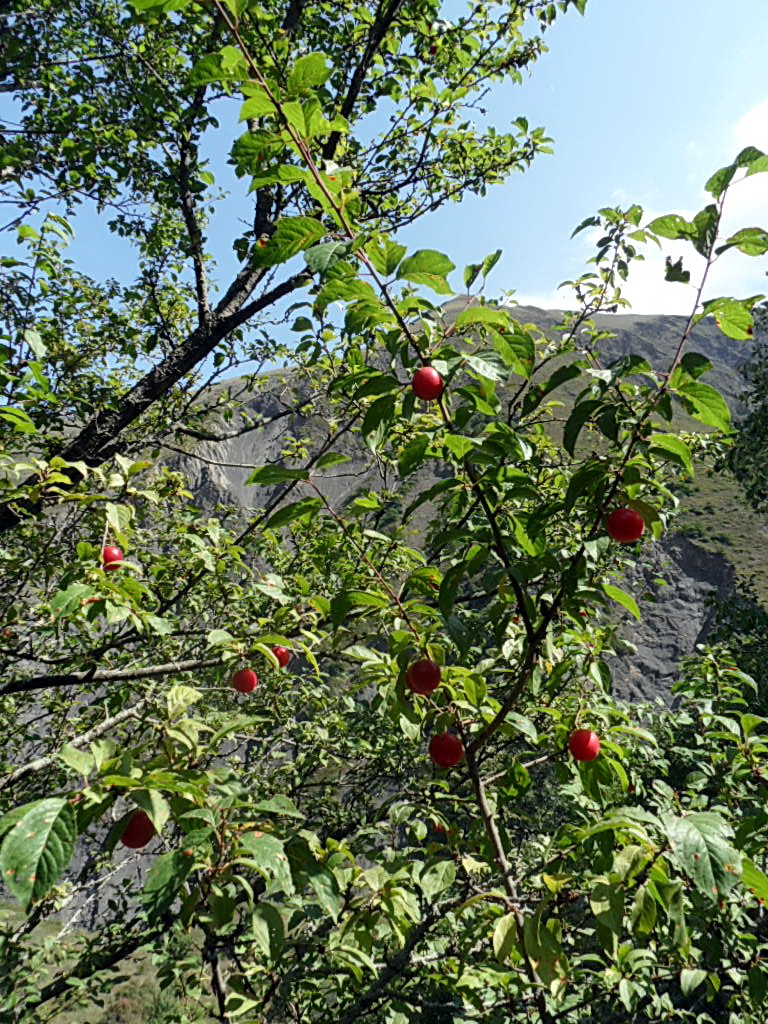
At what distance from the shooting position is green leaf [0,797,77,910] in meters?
1.10

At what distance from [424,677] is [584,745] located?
597 mm

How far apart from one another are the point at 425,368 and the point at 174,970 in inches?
158

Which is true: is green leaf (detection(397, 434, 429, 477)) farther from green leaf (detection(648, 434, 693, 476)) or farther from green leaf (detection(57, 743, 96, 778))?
green leaf (detection(57, 743, 96, 778))

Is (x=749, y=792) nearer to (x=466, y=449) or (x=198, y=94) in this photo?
(x=466, y=449)

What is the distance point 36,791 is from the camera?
524 cm

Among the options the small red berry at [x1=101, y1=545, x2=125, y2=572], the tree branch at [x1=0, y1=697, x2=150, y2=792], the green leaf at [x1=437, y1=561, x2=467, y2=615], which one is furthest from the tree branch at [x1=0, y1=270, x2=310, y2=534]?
the green leaf at [x1=437, y1=561, x2=467, y2=615]

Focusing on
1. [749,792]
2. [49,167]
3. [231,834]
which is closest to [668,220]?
[231,834]

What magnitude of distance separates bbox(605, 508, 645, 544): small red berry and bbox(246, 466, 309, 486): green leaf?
1.00 metres

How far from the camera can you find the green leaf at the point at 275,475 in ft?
5.82

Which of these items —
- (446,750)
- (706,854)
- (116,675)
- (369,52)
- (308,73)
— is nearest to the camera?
(706,854)

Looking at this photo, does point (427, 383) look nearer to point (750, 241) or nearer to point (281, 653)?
point (750, 241)

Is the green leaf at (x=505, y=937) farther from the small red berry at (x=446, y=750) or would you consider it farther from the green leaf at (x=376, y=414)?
the green leaf at (x=376, y=414)

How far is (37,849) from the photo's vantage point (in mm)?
1173

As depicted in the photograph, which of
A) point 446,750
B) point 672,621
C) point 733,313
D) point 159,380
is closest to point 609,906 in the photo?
point 446,750
